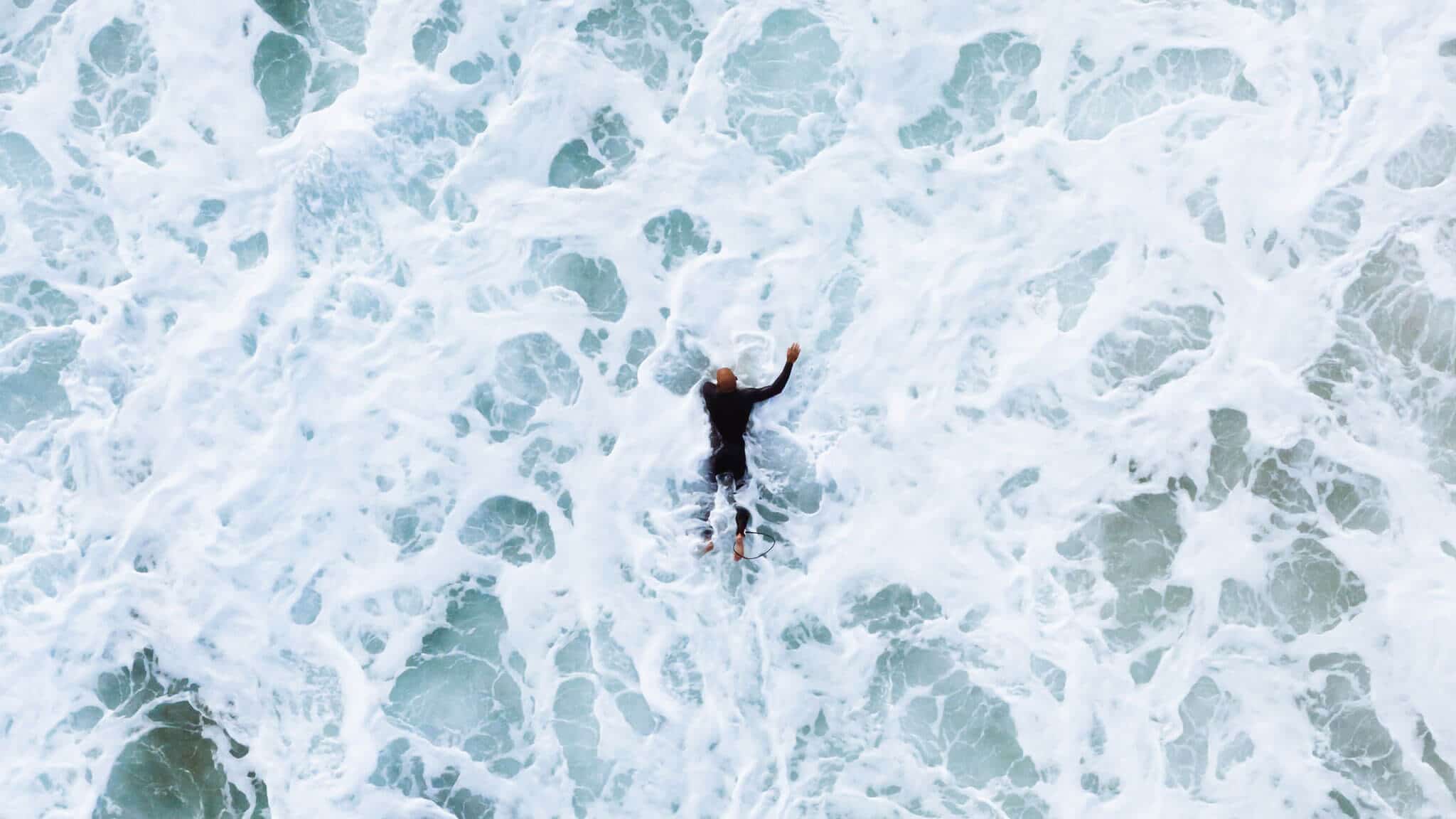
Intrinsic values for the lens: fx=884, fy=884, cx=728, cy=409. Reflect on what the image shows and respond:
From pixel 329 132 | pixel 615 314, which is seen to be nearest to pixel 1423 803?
pixel 615 314

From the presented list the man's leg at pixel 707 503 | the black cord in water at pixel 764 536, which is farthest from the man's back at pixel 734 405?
Result: the black cord in water at pixel 764 536

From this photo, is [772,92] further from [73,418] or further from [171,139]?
[73,418]

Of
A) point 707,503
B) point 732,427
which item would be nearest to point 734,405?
point 732,427

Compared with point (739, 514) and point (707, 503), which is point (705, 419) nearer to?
point (707, 503)

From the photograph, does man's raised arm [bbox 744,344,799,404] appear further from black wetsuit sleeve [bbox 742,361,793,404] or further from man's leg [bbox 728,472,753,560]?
man's leg [bbox 728,472,753,560]

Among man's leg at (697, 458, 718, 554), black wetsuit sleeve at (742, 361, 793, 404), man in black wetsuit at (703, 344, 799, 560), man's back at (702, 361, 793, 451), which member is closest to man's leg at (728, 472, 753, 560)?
man in black wetsuit at (703, 344, 799, 560)

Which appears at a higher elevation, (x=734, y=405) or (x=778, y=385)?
(x=778, y=385)

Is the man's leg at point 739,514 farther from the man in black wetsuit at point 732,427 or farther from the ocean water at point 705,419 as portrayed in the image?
the ocean water at point 705,419
